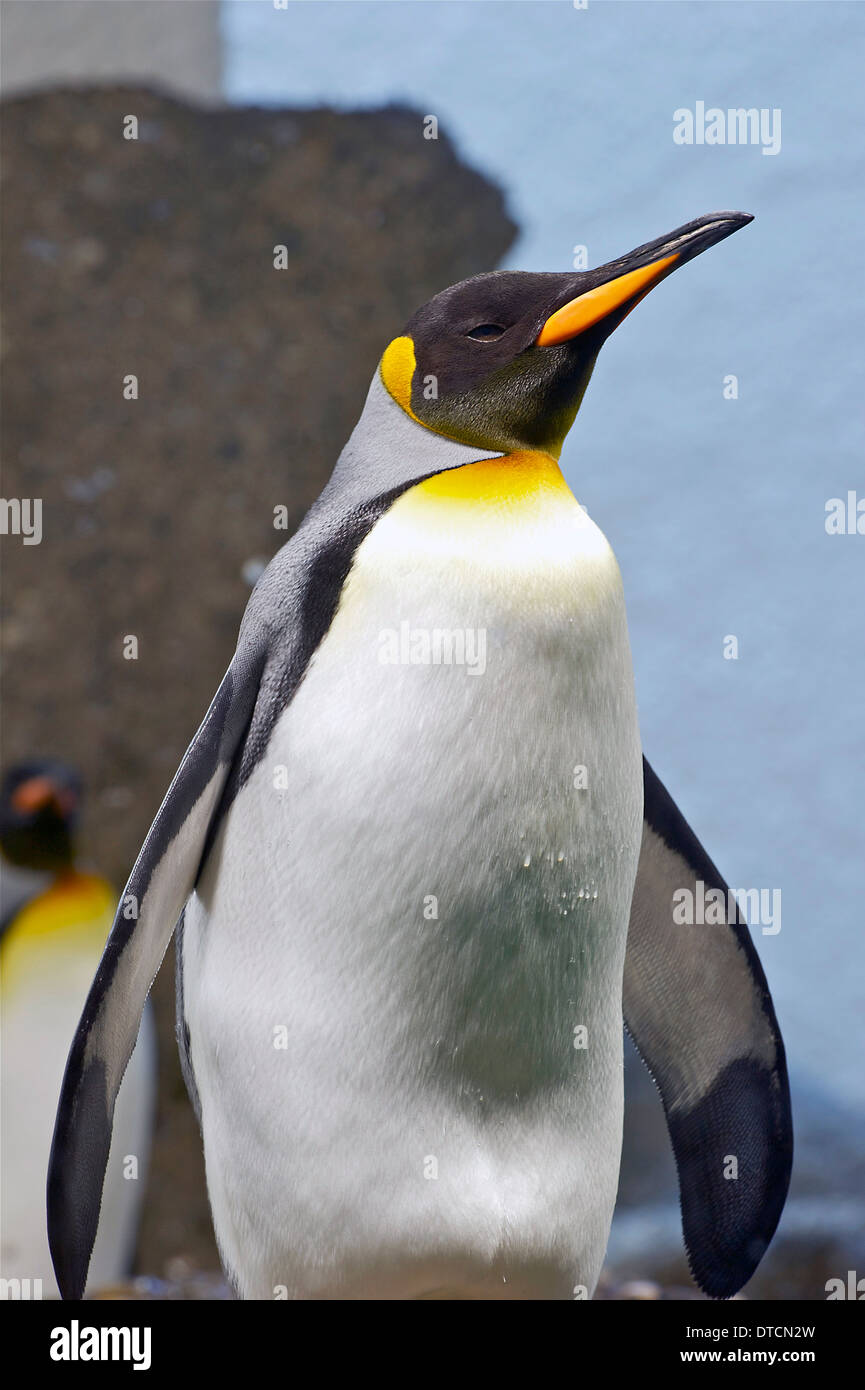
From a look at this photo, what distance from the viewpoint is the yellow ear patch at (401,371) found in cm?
91

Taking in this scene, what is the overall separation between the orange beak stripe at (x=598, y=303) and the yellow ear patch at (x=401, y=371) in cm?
11

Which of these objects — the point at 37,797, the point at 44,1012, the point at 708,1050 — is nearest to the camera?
the point at 708,1050

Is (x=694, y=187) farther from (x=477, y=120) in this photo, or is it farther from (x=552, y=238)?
(x=477, y=120)

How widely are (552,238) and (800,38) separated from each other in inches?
15.5

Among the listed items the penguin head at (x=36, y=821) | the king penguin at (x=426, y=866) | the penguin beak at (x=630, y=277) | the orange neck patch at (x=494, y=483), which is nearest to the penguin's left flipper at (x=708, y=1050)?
the king penguin at (x=426, y=866)

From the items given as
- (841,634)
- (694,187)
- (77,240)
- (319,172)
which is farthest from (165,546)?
(841,634)

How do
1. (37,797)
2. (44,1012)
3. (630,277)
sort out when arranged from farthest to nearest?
(37,797), (44,1012), (630,277)

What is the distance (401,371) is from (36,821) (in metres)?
1.36

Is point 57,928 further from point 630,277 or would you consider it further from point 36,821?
point 630,277

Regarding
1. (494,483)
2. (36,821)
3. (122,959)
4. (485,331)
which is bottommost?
(122,959)

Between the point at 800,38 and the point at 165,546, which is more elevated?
the point at 800,38

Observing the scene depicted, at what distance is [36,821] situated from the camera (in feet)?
6.64

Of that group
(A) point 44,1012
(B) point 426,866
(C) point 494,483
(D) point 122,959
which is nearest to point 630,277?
(C) point 494,483
